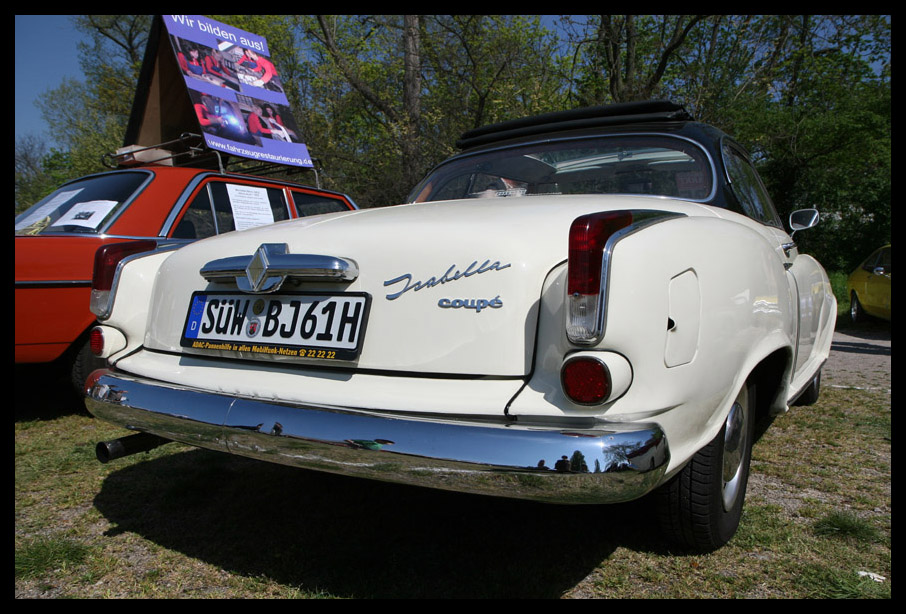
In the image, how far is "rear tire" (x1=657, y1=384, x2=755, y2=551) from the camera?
6.25 ft

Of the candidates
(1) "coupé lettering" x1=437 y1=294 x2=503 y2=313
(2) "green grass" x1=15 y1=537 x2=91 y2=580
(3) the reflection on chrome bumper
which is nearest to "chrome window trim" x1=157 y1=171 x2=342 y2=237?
(2) "green grass" x1=15 y1=537 x2=91 y2=580

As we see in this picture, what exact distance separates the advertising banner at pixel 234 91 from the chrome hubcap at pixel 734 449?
5.70 m

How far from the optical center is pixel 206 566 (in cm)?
210

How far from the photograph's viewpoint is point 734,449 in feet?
7.17

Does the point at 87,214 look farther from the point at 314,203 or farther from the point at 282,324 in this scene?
the point at 282,324

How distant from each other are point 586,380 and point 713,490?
2.60ft

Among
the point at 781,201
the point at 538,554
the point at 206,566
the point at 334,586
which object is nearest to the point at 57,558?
the point at 206,566

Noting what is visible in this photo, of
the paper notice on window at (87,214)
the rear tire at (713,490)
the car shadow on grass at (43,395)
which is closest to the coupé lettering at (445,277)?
the rear tire at (713,490)

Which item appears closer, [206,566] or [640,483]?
[640,483]

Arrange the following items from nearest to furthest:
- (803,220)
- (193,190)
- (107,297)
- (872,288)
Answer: (107,297) < (803,220) < (193,190) < (872,288)

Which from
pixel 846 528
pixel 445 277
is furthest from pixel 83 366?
pixel 846 528

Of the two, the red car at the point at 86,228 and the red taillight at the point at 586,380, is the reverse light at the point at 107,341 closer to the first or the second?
the red car at the point at 86,228
